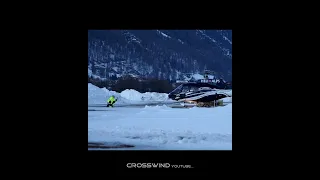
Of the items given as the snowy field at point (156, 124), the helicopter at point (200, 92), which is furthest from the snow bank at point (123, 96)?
the helicopter at point (200, 92)

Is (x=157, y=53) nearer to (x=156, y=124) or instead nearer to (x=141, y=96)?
(x=141, y=96)

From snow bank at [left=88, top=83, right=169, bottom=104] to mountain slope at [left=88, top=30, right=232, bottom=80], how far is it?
0.36 feet

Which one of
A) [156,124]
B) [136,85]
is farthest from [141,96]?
[156,124]

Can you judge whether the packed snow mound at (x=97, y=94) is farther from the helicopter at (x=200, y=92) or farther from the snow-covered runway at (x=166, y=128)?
the helicopter at (x=200, y=92)

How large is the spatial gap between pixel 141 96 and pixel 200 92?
1.37ft

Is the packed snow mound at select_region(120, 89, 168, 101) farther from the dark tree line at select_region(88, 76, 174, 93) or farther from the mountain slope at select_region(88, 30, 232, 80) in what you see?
the mountain slope at select_region(88, 30, 232, 80)

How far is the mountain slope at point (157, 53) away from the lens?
12.9 feet

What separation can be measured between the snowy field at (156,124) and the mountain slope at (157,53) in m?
0.16

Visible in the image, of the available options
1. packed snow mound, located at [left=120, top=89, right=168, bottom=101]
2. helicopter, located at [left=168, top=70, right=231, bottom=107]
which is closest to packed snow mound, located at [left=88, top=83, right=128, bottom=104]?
packed snow mound, located at [left=120, top=89, right=168, bottom=101]
